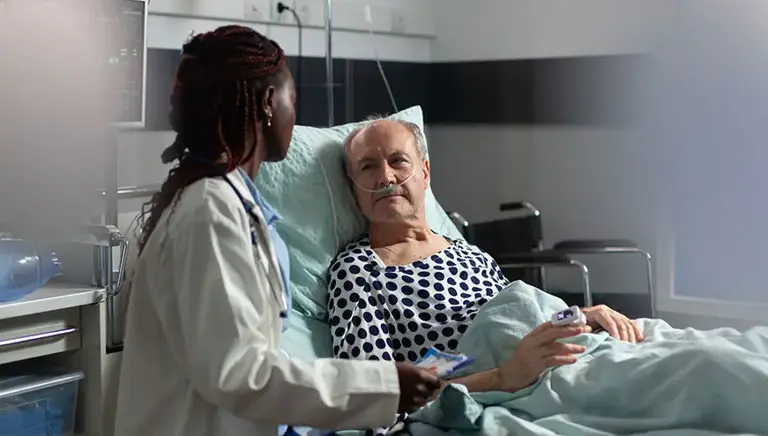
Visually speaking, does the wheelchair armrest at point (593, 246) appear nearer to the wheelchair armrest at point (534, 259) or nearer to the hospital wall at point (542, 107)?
the wheelchair armrest at point (534, 259)

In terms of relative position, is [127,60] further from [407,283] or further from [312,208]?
[407,283]

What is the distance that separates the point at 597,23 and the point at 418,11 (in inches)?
30.0

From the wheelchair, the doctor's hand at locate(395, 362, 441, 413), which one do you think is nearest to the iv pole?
the wheelchair

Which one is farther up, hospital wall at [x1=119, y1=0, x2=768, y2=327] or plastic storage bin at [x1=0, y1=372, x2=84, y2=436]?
hospital wall at [x1=119, y1=0, x2=768, y2=327]

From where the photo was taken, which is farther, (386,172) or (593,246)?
(593,246)

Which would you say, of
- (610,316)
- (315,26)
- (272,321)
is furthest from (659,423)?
(315,26)

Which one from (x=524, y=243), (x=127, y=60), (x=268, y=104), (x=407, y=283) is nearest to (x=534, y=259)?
(x=524, y=243)

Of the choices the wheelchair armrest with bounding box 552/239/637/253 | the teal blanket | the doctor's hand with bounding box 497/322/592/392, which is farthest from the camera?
the wheelchair armrest with bounding box 552/239/637/253

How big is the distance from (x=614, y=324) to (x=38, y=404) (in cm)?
126

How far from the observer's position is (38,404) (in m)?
1.90

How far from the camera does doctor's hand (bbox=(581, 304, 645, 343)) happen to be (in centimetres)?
199


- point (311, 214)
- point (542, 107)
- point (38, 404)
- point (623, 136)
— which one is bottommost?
point (38, 404)

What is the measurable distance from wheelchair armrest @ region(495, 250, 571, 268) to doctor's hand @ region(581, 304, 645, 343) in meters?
0.98

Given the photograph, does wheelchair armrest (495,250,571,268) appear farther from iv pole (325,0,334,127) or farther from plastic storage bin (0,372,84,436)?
plastic storage bin (0,372,84,436)
